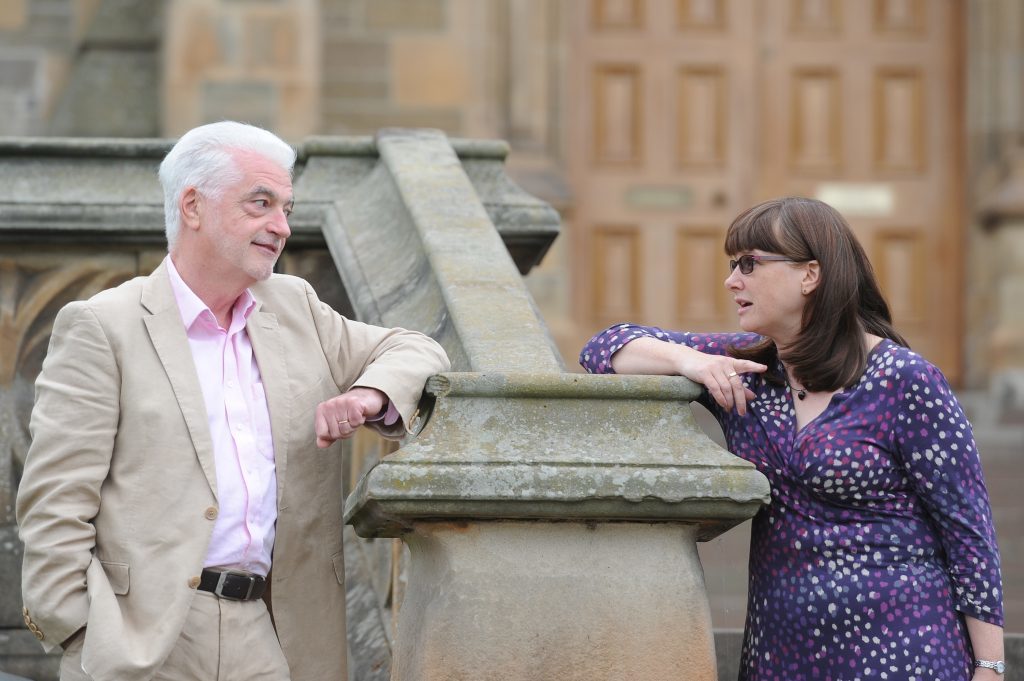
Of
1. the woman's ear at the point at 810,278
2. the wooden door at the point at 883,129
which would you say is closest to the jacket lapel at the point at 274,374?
the woman's ear at the point at 810,278

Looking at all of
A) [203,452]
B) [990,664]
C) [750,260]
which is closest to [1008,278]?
[750,260]

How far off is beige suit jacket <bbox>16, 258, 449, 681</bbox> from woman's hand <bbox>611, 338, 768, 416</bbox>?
41 centimetres

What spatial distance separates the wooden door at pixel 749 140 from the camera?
35.7 feet

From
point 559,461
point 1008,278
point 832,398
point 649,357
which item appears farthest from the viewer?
point 1008,278

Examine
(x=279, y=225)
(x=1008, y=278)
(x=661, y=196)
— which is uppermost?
(x=279, y=225)

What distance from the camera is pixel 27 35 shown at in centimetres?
1028

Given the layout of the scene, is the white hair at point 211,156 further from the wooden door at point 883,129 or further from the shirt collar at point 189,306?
the wooden door at point 883,129

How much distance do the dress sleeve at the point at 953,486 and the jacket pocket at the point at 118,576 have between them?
128cm

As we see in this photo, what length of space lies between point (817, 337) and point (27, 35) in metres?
8.48

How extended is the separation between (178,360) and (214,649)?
0.47 m

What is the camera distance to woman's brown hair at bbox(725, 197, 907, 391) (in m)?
2.82

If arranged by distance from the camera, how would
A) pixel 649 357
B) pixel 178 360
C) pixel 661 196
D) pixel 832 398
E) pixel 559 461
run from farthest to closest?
pixel 661 196 < pixel 649 357 < pixel 832 398 < pixel 178 360 < pixel 559 461

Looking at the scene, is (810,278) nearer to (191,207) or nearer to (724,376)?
(724,376)

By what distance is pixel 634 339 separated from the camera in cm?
308
